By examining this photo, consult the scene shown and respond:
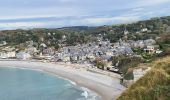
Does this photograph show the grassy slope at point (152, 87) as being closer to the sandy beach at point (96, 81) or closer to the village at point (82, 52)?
the sandy beach at point (96, 81)

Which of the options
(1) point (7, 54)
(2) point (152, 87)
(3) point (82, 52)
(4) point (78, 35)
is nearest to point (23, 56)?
(1) point (7, 54)

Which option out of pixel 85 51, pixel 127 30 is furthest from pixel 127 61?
pixel 127 30

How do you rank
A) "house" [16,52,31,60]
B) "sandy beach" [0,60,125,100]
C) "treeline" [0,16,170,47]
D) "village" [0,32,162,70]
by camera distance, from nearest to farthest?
1. "sandy beach" [0,60,125,100]
2. "village" [0,32,162,70]
3. "house" [16,52,31,60]
4. "treeline" [0,16,170,47]

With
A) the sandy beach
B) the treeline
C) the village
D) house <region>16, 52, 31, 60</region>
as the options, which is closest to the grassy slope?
the sandy beach

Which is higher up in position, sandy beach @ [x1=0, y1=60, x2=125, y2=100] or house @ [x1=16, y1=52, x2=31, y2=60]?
sandy beach @ [x1=0, y1=60, x2=125, y2=100]

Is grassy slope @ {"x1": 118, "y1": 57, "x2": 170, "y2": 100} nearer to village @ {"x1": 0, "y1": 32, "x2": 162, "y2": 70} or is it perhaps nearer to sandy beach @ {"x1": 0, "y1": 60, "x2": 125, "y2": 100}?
sandy beach @ {"x1": 0, "y1": 60, "x2": 125, "y2": 100}

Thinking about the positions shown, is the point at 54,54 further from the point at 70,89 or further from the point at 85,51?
the point at 70,89

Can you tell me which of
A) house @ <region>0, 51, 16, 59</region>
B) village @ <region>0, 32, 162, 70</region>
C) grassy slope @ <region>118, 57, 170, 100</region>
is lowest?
house @ <region>0, 51, 16, 59</region>

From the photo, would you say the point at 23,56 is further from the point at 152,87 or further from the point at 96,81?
the point at 152,87
